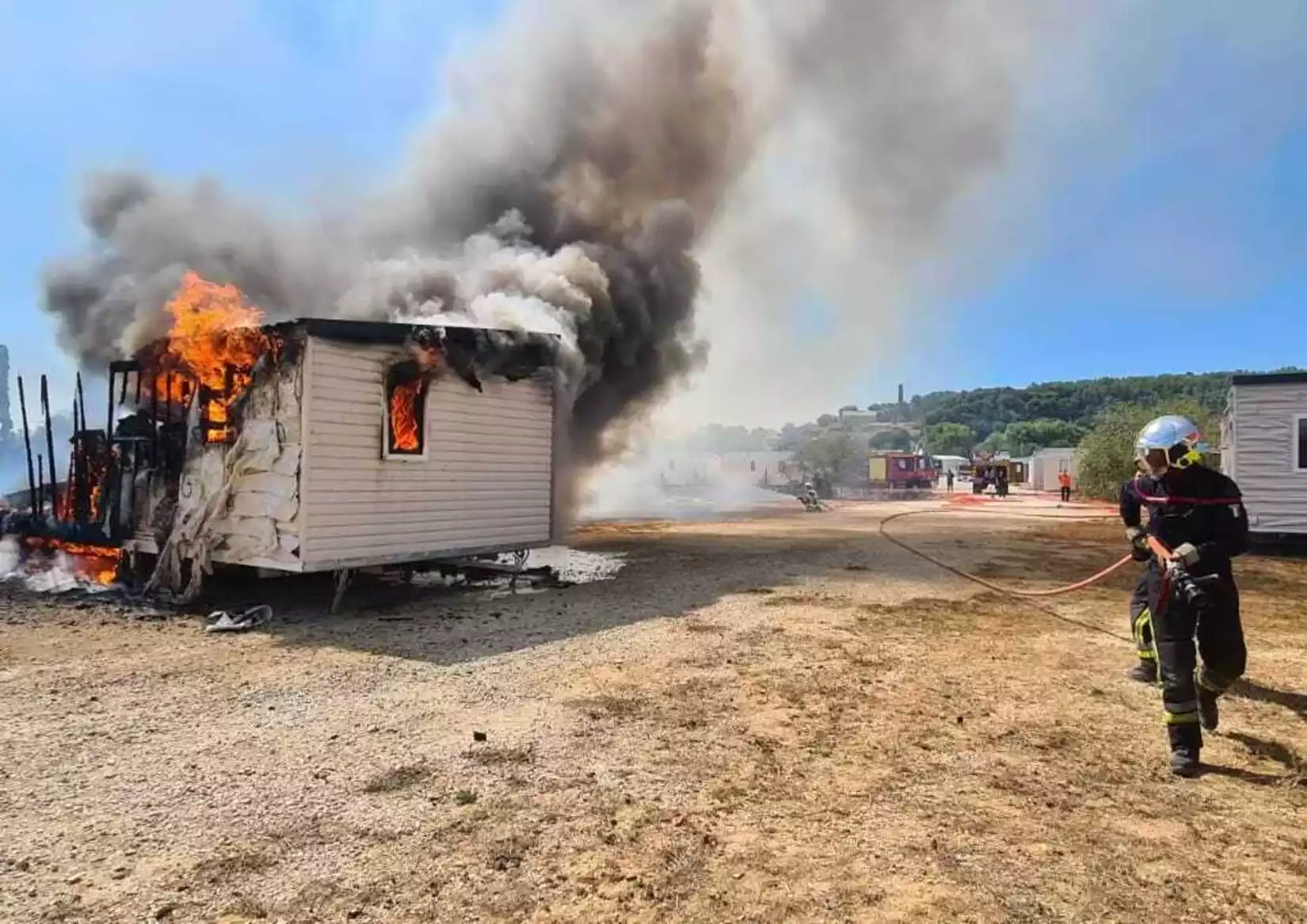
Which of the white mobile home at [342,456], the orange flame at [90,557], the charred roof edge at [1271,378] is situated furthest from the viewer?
the charred roof edge at [1271,378]

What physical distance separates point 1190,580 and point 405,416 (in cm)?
787

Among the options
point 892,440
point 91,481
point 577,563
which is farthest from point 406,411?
point 892,440

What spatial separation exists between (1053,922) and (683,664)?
3955 mm

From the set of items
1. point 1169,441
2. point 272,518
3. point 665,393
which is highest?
point 665,393

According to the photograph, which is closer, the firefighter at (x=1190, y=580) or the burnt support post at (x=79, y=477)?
the firefighter at (x=1190, y=580)

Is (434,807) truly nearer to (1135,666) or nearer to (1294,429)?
(1135,666)

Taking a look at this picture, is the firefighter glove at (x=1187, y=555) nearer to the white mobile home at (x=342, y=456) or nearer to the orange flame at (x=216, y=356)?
the white mobile home at (x=342, y=456)

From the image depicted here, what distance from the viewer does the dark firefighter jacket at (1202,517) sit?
183 inches

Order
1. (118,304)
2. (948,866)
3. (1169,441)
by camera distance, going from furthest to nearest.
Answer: (118,304), (1169,441), (948,866)

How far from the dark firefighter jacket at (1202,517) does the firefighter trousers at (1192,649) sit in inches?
7.3

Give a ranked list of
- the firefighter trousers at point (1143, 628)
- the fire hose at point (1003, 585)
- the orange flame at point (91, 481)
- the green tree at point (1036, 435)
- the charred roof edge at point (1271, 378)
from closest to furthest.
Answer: the firefighter trousers at point (1143, 628)
the fire hose at point (1003, 585)
the orange flame at point (91, 481)
the charred roof edge at point (1271, 378)
the green tree at point (1036, 435)

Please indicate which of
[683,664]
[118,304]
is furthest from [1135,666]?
[118,304]

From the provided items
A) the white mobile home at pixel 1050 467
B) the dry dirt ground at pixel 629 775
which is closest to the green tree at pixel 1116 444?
the white mobile home at pixel 1050 467

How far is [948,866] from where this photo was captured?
11.0 ft
